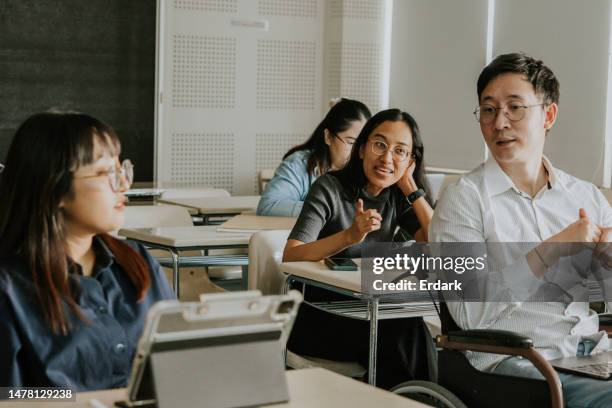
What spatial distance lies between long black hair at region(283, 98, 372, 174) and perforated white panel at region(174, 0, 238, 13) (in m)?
3.76

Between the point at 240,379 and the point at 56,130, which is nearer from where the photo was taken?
the point at 240,379

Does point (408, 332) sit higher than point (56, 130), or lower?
lower

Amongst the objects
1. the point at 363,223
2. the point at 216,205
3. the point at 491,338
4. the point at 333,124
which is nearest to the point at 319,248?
the point at 363,223

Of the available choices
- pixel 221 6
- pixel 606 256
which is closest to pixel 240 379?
pixel 606 256

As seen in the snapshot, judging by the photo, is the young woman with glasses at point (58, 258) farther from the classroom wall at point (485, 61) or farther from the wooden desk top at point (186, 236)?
the classroom wall at point (485, 61)

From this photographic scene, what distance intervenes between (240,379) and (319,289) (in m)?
2.12

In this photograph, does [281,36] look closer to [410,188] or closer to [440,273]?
[410,188]

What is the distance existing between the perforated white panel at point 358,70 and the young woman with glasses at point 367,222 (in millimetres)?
5023

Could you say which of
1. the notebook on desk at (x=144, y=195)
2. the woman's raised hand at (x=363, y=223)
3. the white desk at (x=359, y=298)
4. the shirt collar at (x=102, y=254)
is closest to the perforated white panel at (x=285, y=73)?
the notebook on desk at (x=144, y=195)

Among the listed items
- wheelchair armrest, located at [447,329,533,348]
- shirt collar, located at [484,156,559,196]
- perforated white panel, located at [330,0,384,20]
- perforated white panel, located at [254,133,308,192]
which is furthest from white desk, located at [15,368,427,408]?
perforated white panel, located at [330,0,384,20]

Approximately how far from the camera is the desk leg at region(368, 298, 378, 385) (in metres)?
3.15

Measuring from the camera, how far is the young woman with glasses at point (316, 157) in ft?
16.0

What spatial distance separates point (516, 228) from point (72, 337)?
1.36 metres

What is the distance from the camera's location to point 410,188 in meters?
3.82
